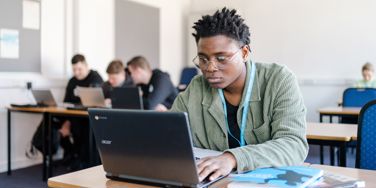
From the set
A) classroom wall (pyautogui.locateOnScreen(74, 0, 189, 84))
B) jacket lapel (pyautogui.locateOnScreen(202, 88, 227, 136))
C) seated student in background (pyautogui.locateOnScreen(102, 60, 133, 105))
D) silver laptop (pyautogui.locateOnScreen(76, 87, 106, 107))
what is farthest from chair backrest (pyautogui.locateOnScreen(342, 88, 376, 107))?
classroom wall (pyautogui.locateOnScreen(74, 0, 189, 84))

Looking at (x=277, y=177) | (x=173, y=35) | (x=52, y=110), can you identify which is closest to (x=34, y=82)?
(x=52, y=110)

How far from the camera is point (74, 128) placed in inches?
161

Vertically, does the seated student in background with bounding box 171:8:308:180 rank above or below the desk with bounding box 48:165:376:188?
above

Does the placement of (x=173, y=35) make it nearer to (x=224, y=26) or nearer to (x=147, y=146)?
(x=224, y=26)

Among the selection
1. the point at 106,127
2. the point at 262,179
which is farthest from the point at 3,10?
the point at 262,179

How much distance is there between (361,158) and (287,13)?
4837mm

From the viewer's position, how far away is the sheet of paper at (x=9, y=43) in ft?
13.1

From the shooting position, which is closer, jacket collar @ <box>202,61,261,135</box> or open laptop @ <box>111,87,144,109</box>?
jacket collar @ <box>202,61,261,135</box>

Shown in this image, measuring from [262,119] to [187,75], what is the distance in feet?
17.5

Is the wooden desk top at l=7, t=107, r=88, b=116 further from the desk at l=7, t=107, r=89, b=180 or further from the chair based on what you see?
the chair

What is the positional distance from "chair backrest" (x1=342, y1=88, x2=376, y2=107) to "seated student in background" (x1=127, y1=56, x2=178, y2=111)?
5.52 feet

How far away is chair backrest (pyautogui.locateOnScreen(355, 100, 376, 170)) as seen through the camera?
66.2 inches

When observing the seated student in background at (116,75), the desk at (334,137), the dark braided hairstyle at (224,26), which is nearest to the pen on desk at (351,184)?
the dark braided hairstyle at (224,26)

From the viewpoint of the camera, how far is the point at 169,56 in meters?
6.59
